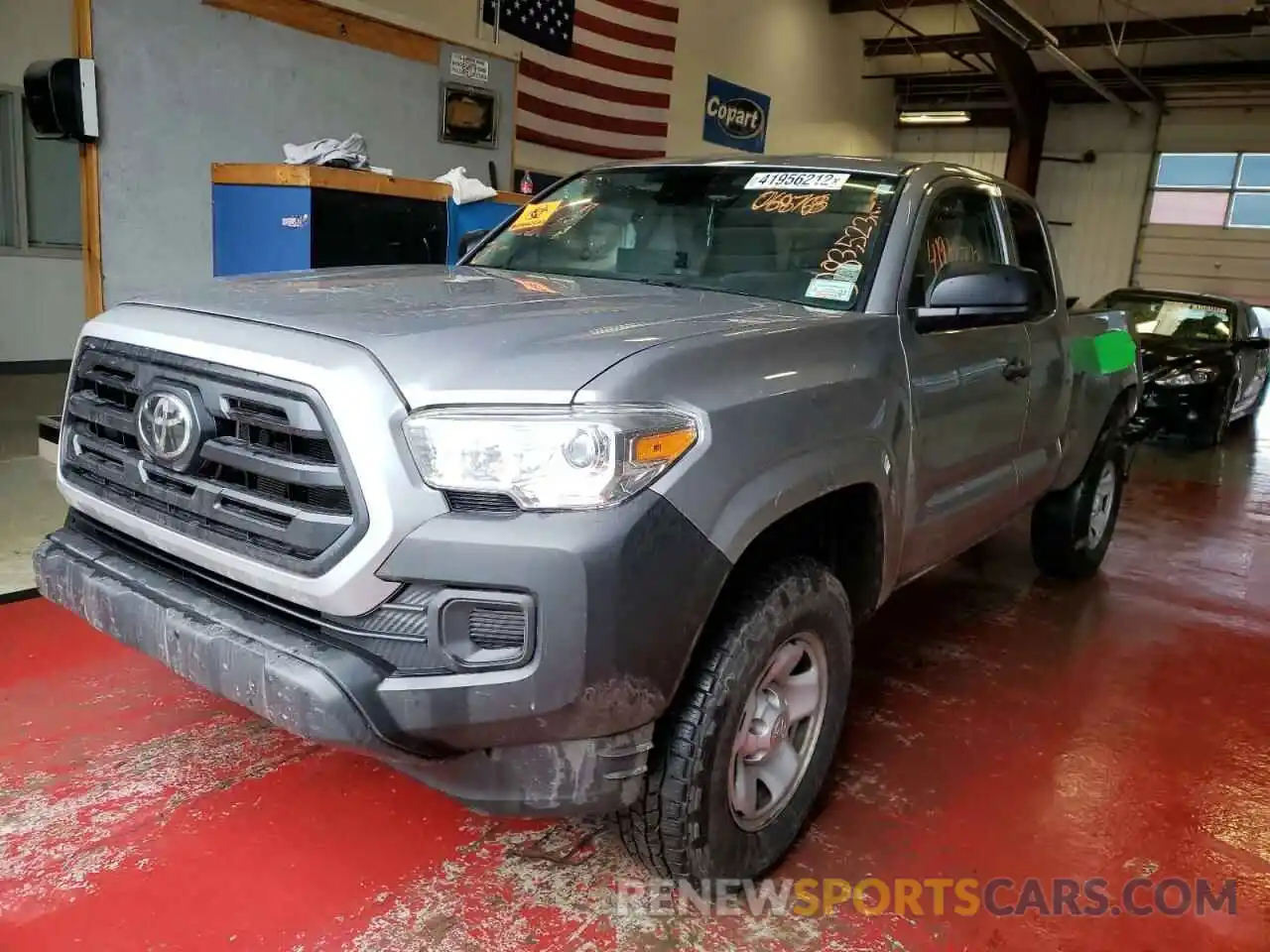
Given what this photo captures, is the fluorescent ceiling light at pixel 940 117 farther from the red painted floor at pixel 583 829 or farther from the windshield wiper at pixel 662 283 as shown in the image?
the windshield wiper at pixel 662 283

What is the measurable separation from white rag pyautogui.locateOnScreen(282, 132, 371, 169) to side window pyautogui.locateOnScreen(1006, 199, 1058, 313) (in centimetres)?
374

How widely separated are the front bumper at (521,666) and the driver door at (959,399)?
3.69ft

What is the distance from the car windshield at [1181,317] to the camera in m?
9.55

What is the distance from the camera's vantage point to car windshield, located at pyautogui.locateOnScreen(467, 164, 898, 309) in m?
2.67

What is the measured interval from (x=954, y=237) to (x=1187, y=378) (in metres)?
7.32

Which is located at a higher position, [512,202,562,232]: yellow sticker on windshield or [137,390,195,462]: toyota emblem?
[512,202,562,232]: yellow sticker on windshield

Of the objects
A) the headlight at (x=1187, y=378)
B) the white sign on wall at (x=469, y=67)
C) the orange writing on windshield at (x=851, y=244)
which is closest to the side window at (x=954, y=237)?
the orange writing on windshield at (x=851, y=244)

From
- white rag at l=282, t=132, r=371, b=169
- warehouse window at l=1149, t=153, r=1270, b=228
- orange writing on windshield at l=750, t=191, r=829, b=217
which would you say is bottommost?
orange writing on windshield at l=750, t=191, r=829, b=217

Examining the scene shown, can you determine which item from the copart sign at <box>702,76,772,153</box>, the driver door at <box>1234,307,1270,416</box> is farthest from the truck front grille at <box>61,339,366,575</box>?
the copart sign at <box>702,76,772,153</box>

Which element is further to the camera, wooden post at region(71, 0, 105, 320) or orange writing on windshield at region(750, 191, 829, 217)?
wooden post at region(71, 0, 105, 320)

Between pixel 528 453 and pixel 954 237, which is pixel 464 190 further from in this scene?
pixel 528 453

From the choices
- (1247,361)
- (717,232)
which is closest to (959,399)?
(717,232)

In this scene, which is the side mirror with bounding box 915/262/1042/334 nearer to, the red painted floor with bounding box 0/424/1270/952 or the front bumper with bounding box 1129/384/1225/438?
the red painted floor with bounding box 0/424/1270/952

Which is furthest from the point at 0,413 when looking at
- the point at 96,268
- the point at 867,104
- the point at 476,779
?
the point at 867,104
